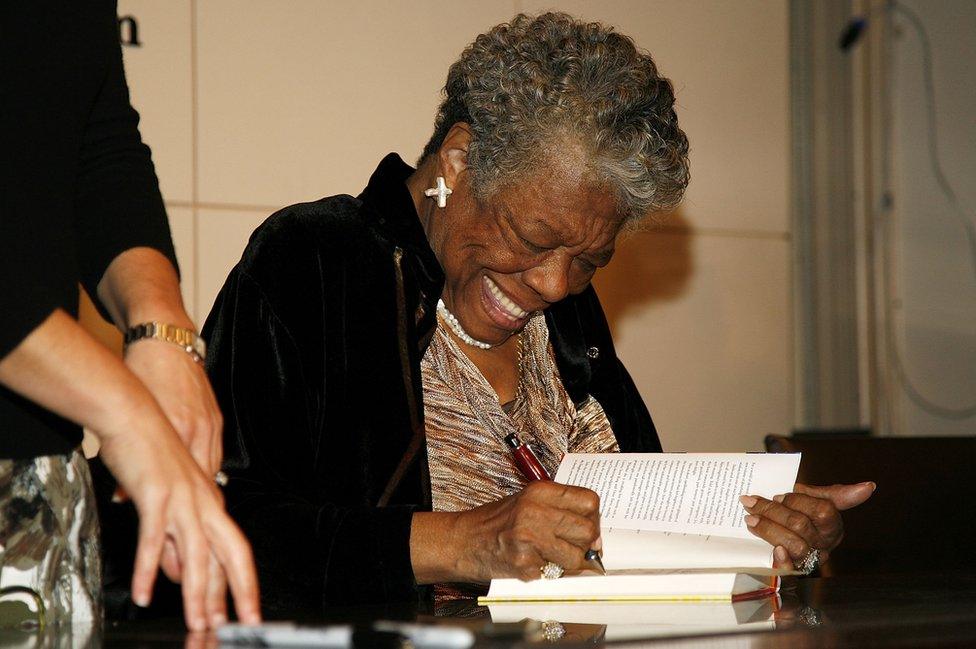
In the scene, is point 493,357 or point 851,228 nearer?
point 493,357

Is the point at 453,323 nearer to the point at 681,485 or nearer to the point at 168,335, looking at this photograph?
the point at 681,485

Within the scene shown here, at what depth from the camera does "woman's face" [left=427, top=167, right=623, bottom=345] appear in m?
1.85

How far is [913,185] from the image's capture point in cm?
415

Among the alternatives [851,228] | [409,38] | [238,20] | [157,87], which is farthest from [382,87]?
[851,228]

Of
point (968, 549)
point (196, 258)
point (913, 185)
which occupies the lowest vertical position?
point (968, 549)

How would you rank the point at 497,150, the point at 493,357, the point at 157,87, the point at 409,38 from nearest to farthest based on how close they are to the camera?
the point at 497,150
the point at 493,357
the point at 157,87
the point at 409,38

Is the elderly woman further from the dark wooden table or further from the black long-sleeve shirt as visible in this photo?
the black long-sleeve shirt

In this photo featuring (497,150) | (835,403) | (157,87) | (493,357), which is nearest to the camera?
(497,150)

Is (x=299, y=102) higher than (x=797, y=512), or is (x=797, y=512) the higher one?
(x=299, y=102)

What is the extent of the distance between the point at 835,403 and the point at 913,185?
85 centimetres

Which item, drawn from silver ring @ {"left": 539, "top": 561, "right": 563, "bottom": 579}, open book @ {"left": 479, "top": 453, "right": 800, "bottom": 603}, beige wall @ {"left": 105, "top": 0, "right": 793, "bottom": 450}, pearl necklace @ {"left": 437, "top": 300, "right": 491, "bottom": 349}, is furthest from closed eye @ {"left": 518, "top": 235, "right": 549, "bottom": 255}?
beige wall @ {"left": 105, "top": 0, "right": 793, "bottom": 450}

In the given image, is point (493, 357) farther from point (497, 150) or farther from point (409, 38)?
point (409, 38)

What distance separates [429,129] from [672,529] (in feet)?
6.31

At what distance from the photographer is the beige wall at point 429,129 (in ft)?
9.52
